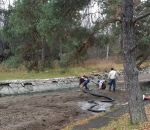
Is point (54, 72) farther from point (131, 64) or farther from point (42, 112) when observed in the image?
point (131, 64)

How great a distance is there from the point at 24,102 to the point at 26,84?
741 centimetres

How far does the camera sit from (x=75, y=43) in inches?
642

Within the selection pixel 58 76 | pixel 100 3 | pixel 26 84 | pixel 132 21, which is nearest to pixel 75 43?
pixel 100 3

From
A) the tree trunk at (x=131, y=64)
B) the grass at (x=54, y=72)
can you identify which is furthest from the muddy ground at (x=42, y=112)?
the tree trunk at (x=131, y=64)

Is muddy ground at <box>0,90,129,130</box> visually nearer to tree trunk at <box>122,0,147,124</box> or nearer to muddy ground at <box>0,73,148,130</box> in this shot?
muddy ground at <box>0,73,148,130</box>

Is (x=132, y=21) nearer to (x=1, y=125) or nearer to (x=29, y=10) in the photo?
(x=29, y=10)

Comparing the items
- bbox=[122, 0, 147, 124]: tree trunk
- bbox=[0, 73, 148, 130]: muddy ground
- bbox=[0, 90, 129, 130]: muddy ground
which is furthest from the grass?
bbox=[122, 0, 147, 124]: tree trunk

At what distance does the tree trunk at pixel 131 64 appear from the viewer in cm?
1398

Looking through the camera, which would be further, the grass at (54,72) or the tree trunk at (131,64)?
the grass at (54,72)

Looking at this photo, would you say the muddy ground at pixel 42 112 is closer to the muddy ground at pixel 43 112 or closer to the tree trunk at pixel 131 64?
the muddy ground at pixel 43 112

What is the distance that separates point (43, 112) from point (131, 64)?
8.13m

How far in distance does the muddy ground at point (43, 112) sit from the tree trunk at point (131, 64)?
4.47 m

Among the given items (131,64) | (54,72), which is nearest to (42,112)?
(131,64)

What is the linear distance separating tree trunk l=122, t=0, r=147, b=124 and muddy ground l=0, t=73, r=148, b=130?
447 cm
